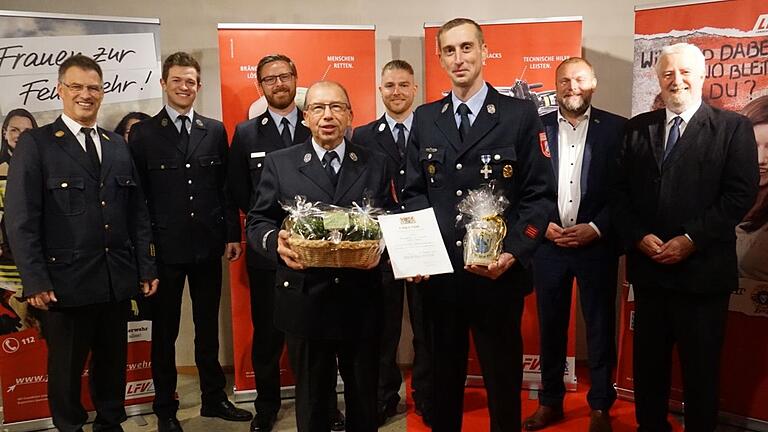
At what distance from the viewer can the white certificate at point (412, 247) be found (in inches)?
95.5

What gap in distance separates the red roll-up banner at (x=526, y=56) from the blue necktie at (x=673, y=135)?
1.13 meters

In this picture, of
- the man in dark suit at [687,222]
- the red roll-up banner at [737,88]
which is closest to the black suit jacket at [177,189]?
the man in dark suit at [687,222]

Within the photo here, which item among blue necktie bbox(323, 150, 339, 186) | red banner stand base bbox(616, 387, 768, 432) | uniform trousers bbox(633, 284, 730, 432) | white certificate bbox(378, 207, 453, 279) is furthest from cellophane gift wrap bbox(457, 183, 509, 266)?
red banner stand base bbox(616, 387, 768, 432)

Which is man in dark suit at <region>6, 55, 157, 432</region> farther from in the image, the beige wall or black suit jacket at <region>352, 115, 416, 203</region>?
the beige wall

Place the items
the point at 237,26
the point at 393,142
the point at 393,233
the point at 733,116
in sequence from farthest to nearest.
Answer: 1. the point at 237,26
2. the point at 393,142
3. the point at 733,116
4. the point at 393,233

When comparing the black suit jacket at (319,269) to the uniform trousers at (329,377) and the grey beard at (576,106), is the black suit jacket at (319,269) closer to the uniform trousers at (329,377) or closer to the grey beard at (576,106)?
the uniform trousers at (329,377)

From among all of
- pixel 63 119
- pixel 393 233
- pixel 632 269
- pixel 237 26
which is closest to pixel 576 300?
pixel 632 269

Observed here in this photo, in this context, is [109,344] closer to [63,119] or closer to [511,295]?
[63,119]

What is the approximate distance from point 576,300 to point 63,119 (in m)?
3.38

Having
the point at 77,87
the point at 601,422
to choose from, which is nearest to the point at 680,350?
the point at 601,422

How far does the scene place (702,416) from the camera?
9.94 ft

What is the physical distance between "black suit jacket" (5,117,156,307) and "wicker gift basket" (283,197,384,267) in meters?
1.24

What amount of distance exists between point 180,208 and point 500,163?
1858 millimetres

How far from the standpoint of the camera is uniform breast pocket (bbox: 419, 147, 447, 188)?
262 centimetres
